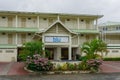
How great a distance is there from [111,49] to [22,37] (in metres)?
16.2

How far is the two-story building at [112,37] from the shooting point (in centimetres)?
4384

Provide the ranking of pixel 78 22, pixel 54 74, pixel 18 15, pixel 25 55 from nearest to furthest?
pixel 54 74
pixel 25 55
pixel 18 15
pixel 78 22

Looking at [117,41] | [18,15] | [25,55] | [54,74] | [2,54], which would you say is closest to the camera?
[54,74]

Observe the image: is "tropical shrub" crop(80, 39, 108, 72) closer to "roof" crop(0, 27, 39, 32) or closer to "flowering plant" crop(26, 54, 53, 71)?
"flowering plant" crop(26, 54, 53, 71)

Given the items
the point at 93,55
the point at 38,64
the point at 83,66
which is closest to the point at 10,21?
the point at 38,64

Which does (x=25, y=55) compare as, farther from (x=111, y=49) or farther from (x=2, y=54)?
(x=111, y=49)

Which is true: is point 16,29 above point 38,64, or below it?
above

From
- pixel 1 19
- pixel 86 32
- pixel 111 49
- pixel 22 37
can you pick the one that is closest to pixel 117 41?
pixel 111 49

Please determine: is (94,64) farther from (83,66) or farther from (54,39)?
(54,39)

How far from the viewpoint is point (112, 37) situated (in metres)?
53.7

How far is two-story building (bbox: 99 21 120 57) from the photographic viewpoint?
144 ft

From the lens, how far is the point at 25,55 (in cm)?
2914

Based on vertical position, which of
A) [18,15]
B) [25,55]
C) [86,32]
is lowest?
[25,55]

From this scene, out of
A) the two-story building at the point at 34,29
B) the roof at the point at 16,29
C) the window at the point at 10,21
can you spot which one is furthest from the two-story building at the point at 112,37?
the window at the point at 10,21
